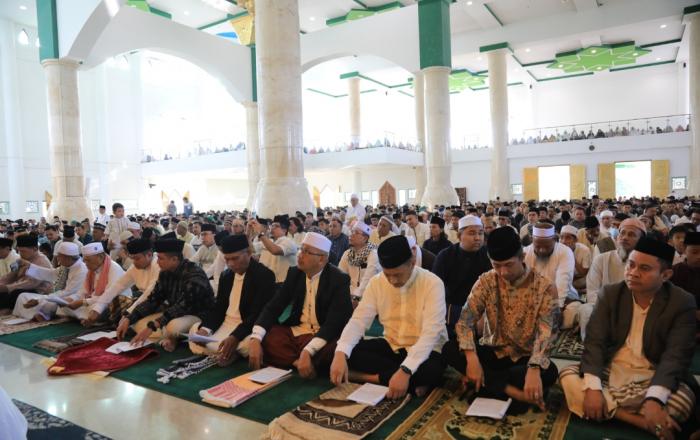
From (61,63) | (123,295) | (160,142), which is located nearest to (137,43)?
(61,63)

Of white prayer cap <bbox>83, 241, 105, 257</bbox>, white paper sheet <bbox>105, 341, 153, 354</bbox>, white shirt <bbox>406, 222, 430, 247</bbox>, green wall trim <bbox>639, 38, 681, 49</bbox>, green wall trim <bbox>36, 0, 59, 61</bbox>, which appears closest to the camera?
white paper sheet <bbox>105, 341, 153, 354</bbox>

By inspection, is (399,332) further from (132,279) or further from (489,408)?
(132,279)

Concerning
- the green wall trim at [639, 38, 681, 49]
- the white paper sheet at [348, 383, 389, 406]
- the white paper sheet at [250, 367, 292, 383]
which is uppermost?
the green wall trim at [639, 38, 681, 49]

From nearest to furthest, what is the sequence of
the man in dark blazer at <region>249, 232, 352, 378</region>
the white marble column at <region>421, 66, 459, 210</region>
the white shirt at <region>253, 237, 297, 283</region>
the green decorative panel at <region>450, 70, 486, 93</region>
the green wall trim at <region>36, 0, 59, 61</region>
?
1. the man in dark blazer at <region>249, 232, 352, 378</region>
2. the white shirt at <region>253, 237, 297, 283</region>
3. the green wall trim at <region>36, 0, 59, 61</region>
4. the white marble column at <region>421, 66, 459, 210</region>
5. the green decorative panel at <region>450, 70, 486, 93</region>

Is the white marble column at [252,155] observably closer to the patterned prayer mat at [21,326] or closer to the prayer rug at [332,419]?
the patterned prayer mat at [21,326]

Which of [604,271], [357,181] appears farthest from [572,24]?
[604,271]

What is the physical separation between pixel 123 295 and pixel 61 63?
7.90 meters

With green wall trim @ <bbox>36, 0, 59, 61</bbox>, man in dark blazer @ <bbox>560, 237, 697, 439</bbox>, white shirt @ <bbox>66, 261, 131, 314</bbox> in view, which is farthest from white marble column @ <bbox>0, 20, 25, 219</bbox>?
man in dark blazer @ <bbox>560, 237, 697, 439</bbox>

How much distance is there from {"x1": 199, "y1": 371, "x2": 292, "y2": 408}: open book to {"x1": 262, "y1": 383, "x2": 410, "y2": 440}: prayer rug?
1.12 feet

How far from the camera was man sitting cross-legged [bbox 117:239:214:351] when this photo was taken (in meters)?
3.55

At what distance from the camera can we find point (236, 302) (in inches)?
137

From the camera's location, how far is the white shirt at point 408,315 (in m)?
2.55

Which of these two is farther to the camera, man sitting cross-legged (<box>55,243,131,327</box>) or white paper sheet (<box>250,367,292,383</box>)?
man sitting cross-legged (<box>55,243,131,327</box>)

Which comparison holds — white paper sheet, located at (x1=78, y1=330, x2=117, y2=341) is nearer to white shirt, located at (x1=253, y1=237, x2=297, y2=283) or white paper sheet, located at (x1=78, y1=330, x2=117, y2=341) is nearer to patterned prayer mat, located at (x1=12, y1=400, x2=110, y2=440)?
patterned prayer mat, located at (x1=12, y1=400, x2=110, y2=440)
